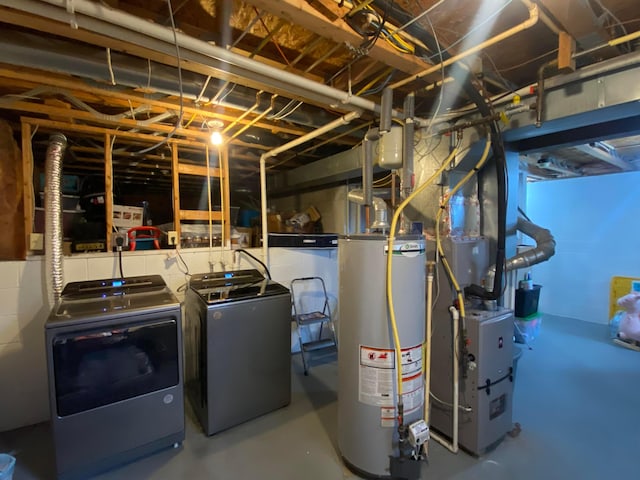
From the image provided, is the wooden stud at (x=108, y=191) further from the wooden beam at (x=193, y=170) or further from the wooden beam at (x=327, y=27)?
the wooden beam at (x=327, y=27)

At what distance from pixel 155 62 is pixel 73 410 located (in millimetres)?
2115

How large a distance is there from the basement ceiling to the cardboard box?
83 cm

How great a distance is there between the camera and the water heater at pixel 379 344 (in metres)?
1.74

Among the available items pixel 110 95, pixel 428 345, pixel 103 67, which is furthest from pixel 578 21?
pixel 110 95

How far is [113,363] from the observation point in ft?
6.19

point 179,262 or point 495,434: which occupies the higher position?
point 179,262

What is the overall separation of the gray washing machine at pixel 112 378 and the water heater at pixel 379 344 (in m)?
1.17

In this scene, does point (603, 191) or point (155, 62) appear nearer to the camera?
point (155, 62)

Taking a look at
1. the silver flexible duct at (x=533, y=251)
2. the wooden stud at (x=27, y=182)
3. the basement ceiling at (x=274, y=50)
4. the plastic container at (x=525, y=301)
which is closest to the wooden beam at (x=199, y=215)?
the basement ceiling at (x=274, y=50)

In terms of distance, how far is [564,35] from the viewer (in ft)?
5.55

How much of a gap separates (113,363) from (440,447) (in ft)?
7.17

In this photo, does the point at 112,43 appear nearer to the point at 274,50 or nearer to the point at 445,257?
the point at 274,50

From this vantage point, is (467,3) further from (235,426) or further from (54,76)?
(235,426)

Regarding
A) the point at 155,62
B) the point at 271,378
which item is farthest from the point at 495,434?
the point at 155,62
